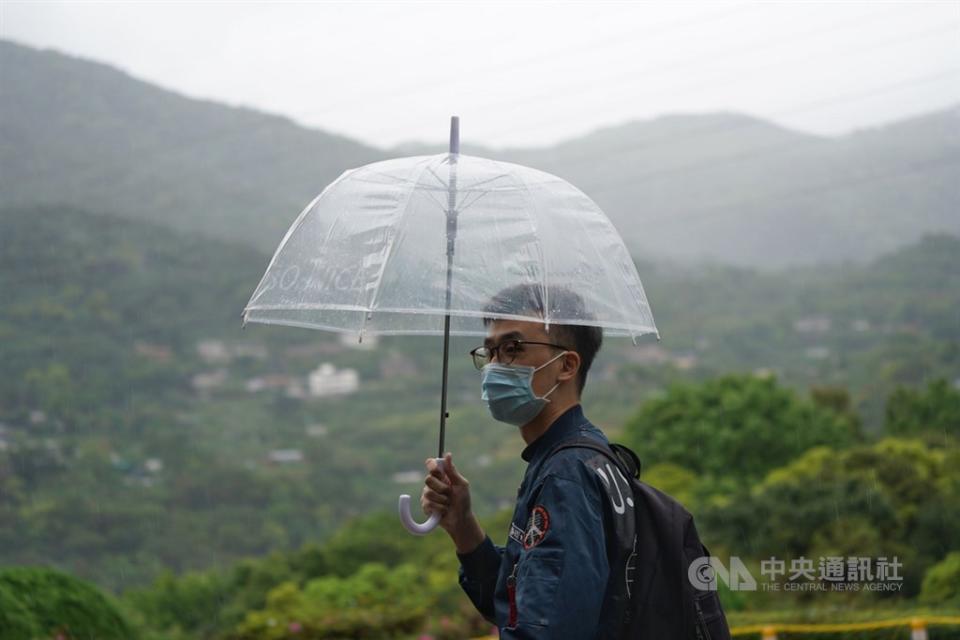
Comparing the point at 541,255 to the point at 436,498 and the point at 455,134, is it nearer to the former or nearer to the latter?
the point at 455,134

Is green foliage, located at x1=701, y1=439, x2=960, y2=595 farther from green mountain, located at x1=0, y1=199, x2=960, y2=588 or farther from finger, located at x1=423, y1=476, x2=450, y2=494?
green mountain, located at x1=0, y1=199, x2=960, y2=588

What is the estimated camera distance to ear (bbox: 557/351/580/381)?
2.51 meters

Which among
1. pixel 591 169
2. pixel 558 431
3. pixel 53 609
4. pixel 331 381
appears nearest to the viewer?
pixel 558 431

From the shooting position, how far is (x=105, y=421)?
249ft

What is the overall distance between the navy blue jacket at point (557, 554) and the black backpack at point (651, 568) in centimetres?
4

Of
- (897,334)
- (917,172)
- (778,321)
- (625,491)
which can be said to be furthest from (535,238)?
(917,172)

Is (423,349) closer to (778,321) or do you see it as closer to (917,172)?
(778,321)

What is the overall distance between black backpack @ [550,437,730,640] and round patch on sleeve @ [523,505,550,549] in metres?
0.15

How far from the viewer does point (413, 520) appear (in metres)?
2.53

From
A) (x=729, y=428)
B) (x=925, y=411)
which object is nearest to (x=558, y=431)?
(x=729, y=428)

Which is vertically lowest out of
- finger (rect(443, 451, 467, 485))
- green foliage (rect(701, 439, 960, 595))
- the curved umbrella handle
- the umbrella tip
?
green foliage (rect(701, 439, 960, 595))

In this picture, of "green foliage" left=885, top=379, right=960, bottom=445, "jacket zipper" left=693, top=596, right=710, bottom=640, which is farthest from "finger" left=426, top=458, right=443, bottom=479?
"green foliage" left=885, top=379, right=960, bottom=445

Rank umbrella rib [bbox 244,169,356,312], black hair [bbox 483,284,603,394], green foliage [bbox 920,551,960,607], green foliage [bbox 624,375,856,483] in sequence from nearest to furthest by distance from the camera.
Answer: black hair [bbox 483,284,603,394]
umbrella rib [bbox 244,169,356,312]
green foliage [bbox 920,551,960,607]
green foliage [bbox 624,375,856,483]

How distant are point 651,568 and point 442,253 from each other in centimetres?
95
